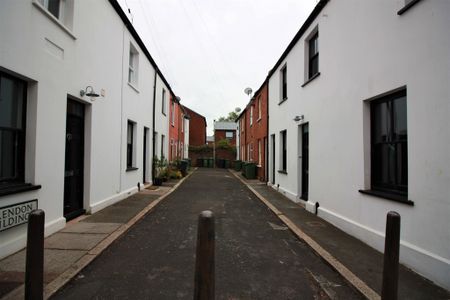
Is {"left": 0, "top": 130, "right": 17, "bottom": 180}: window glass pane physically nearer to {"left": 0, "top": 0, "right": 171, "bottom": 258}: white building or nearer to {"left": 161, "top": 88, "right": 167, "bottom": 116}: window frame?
{"left": 0, "top": 0, "right": 171, "bottom": 258}: white building

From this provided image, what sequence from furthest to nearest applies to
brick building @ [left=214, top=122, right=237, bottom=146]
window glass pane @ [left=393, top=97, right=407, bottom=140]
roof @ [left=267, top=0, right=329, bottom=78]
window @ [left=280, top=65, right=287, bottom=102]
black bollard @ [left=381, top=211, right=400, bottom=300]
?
1. brick building @ [left=214, top=122, right=237, bottom=146]
2. window @ [left=280, top=65, right=287, bottom=102]
3. roof @ [left=267, top=0, right=329, bottom=78]
4. window glass pane @ [left=393, top=97, right=407, bottom=140]
5. black bollard @ [left=381, top=211, right=400, bottom=300]

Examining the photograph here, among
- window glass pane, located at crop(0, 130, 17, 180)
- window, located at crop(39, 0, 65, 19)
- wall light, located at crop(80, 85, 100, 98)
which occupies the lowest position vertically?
window glass pane, located at crop(0, 130, 17, 180)

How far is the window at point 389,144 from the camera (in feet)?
14.1

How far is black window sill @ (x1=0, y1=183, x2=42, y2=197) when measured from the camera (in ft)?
12.6

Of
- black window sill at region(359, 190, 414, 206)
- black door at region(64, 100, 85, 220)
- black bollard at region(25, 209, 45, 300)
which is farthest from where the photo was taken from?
black door at region(64, 100, 85, 220)

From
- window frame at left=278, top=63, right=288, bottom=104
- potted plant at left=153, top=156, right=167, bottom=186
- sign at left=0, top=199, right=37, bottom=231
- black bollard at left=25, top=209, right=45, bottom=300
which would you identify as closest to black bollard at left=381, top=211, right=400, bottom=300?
black bollard at left=25, top=209, right=45, bottom=300

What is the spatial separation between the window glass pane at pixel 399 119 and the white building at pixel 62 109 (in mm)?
6051

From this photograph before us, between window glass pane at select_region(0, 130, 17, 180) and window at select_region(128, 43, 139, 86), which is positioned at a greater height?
window at select_region(128, 43, 139, 86)

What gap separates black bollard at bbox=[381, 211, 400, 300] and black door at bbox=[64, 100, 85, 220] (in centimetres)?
585

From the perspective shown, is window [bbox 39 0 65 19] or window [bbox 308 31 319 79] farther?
window [bbox 308 31 319 79]

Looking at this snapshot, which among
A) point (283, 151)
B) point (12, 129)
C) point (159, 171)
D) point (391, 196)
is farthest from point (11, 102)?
point (159, 171)

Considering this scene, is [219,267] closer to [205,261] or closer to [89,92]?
[205,261]

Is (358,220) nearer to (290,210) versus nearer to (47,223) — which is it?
(290,210)

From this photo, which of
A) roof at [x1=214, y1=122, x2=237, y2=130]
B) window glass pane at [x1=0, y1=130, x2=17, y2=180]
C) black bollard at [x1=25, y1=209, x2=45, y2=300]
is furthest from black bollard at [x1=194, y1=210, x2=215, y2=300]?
roof at [x1=214, y1=122, x2=237, y2=130]
